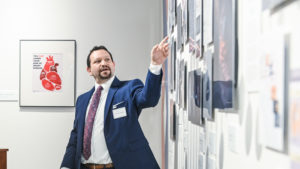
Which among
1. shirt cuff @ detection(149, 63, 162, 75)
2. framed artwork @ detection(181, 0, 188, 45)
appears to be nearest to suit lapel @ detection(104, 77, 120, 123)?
shirt cuff @ detection(149, 63, 162, 75)

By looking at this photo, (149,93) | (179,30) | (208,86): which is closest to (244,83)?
(208,86)

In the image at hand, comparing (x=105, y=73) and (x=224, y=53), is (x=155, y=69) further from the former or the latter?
(x=224, y=53)

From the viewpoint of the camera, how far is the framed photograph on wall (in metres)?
4.55

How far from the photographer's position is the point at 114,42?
180 inches

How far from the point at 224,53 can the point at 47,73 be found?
3.52 meters

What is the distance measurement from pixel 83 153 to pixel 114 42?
1.64 m

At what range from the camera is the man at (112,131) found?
310 centimetres

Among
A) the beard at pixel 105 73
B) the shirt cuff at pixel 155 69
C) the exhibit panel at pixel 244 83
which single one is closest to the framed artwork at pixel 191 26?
the exhibit panel at pixel 244 83

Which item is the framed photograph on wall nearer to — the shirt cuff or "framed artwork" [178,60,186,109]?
the shirt cuff

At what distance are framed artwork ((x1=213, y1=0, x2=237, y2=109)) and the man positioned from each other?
1.53 metres

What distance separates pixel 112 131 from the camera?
3.14 meters

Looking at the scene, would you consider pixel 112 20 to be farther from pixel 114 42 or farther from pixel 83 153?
pixel 83 153

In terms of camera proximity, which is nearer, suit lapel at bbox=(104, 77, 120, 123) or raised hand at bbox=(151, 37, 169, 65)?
raised hand at bbox=(151, 37, 169, 65)

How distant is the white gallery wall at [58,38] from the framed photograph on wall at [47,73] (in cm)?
6
